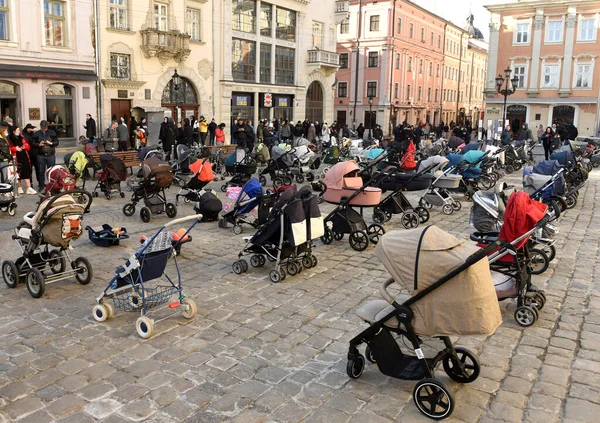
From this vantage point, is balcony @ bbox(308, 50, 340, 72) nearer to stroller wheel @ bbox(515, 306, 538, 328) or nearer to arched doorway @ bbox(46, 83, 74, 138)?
arched doorway @ bbox(46, 83, 74, 138)

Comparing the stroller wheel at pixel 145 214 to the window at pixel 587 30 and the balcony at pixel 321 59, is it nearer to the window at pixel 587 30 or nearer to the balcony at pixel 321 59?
the balcony at pixel 321 59

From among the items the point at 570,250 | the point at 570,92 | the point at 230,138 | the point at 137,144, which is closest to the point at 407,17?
the point at 570,92

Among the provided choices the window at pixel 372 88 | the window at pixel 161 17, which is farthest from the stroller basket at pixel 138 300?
the window at pixel 372 88

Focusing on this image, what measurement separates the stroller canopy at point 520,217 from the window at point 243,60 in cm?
2646

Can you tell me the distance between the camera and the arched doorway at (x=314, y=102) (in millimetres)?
38906

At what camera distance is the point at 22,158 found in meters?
13.6

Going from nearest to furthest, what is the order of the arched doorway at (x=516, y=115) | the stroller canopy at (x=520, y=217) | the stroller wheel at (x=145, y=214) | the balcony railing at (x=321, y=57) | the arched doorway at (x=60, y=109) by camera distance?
the stroller canopy at (x=520, y=217), the stroller wheel at (x=145, y=214), the arched doorway at (x=60, y=109), the balcony railing at (x=321, y=57), the arched doorway at (x=516, y=115)

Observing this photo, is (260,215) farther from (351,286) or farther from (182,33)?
(182,33)

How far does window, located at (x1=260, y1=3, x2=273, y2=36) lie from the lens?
33062mm

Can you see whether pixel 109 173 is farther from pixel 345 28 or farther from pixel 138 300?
pixel 345 28

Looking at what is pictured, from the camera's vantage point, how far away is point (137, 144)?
2214cm

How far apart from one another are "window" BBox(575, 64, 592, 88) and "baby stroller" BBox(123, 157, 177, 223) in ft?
142

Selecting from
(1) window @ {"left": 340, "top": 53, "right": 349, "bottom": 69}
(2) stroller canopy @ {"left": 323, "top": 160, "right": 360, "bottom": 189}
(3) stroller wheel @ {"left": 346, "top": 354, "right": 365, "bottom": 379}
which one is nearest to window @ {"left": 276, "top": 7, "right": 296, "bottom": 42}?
(1) window @ {"left": 340, "top": 53, "right": 349, "bottom": 69}

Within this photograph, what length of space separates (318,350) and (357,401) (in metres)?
1.03
